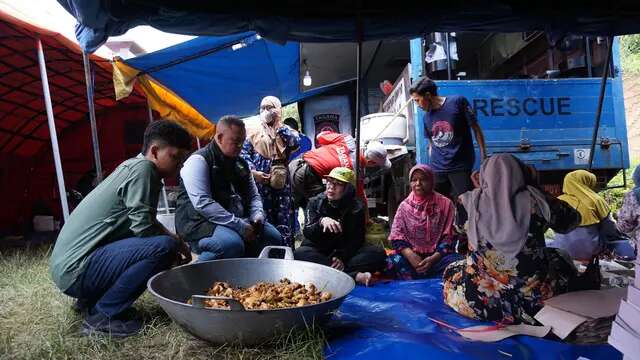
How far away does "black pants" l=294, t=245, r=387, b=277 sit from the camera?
10.5 ft

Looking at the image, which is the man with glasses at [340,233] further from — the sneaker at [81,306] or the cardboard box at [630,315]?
the cardboard box at [630,315]

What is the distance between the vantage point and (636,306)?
1050 millimetres

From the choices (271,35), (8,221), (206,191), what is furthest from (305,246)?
(8,221)

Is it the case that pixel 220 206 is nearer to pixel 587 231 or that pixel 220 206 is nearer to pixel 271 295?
pixel 271 295

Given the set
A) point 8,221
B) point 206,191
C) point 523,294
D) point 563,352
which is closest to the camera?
point 563,352

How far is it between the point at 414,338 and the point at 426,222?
4.66 ft

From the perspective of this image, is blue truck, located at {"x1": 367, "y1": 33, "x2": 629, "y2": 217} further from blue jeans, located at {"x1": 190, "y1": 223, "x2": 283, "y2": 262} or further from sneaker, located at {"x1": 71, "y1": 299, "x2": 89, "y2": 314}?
sneaker, located at {"x1": 71, "y1": 299, "x2": 89, "y2": 314}

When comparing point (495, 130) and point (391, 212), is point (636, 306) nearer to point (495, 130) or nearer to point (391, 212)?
point (495, 130)

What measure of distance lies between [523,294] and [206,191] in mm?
1946

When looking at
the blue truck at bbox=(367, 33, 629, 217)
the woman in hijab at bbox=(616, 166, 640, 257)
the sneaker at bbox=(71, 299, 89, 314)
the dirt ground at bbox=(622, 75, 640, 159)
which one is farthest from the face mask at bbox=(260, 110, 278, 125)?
the dirt ground at bbox=(622, 75, 640, 159)

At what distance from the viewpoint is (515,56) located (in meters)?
6.04

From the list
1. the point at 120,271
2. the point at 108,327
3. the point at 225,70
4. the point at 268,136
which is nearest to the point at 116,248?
the point at 120,271

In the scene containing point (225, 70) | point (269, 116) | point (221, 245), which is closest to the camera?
point (221, 245)

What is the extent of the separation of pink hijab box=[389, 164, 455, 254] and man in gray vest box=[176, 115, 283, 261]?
3.29 ft
